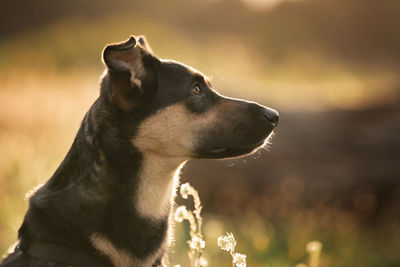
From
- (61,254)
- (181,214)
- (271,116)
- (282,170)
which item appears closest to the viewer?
(61,254)

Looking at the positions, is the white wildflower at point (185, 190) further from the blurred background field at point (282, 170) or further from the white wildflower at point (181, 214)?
the blurred background field at point (282, 170)

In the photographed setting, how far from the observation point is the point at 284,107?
8680 millimetres

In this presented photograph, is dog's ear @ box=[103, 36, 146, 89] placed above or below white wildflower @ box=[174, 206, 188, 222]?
above

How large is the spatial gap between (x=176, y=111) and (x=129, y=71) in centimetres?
50

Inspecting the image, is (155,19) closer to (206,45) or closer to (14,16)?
(206,45)

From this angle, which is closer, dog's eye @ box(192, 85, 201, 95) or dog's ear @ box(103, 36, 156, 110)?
dog's ear @ box(103, 36, 156, 110)

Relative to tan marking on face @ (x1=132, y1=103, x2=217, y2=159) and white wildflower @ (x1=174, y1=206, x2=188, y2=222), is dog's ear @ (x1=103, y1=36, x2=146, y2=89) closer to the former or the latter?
tan marking on face @ (x1=132, y1=103, x2=217, y2=159)

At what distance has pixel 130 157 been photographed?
356cm

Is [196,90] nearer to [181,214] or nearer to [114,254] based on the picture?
[181,214]

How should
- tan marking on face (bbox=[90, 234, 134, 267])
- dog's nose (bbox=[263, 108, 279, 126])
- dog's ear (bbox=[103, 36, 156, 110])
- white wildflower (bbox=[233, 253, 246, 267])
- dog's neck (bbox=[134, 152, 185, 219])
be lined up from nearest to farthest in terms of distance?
white wildflower (bbox=[233, 253, 246, 267]) → tan marking on face (bbox=[90, 234, 134, 267]) → dog's ear (bbox=[103, 36, 156, 110]) → dog's neck (bbox=[134, 152, 185, 219]) → dog's nose (bbox=[263, 108, 279, 126])

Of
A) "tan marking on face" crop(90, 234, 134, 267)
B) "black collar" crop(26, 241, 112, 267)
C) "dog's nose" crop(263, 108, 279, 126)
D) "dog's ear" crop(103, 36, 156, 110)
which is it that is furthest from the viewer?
"dog's nose" crop(263, 108, 279, 126)

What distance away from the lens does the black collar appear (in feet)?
10.5

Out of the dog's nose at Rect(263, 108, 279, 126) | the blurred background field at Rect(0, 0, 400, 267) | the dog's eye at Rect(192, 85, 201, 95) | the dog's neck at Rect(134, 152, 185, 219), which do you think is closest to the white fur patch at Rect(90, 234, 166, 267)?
the dog's neck at Rect(134, 152, 185, 219)

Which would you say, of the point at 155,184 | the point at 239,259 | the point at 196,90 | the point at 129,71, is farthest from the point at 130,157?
the point at 239,259
